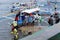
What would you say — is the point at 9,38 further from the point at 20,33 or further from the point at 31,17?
the point at 31,17

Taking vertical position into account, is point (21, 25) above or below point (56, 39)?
below

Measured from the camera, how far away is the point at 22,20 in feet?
83.6

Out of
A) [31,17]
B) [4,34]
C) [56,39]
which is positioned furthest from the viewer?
[31,17]

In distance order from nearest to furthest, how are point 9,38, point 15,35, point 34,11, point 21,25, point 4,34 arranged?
1. point 15,35
2. point 9,38
3. point 4,34
4. point 21,25
5. point 34,11

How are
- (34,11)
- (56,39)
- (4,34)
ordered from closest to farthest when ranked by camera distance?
(56,39), (4,34), (34,11)

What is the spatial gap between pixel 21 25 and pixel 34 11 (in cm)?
657

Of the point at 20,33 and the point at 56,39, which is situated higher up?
the point at 56,39

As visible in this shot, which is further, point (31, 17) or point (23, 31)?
point (31, 17)

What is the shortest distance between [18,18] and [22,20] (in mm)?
506

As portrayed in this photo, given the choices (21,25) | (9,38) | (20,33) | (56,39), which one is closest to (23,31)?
(20,33)

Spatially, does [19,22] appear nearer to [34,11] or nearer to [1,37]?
[1,37]

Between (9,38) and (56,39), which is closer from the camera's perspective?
(56,39)

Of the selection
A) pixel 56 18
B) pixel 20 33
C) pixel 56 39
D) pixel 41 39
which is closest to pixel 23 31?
pixel 20 33

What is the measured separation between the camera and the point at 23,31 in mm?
21266
